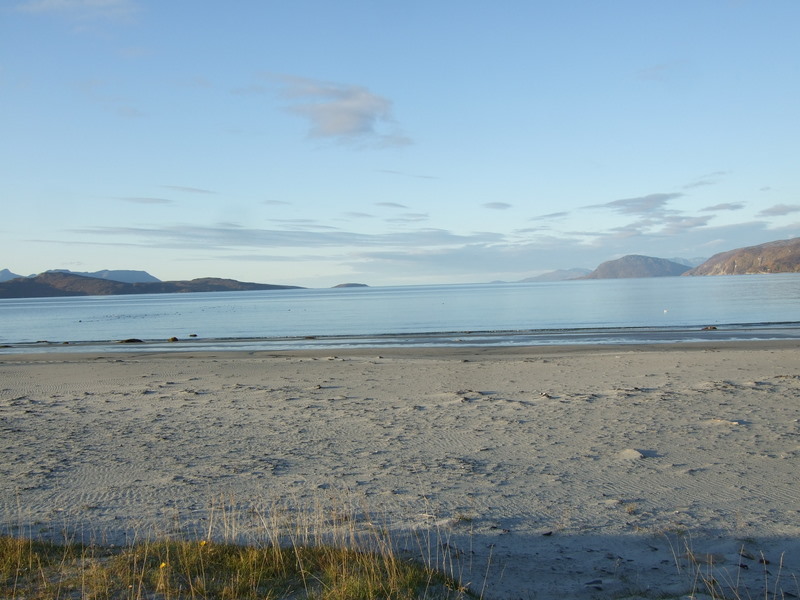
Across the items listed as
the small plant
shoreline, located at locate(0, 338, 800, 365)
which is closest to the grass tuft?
the small plant

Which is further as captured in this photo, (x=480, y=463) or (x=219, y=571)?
(x=480, y=463)

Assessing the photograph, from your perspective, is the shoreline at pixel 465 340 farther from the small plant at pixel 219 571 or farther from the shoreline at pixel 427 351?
the small plant at pixel 219 571

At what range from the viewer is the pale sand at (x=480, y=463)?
252 inches

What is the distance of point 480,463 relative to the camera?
31.4 ft

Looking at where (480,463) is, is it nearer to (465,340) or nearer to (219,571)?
(219,571)

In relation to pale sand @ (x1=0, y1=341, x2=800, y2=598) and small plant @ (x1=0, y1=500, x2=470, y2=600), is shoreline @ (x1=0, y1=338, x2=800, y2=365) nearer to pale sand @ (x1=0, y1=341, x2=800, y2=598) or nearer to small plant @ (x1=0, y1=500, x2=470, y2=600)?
pale sand @ (x1=0, y1=341, x2=800, y2=598)

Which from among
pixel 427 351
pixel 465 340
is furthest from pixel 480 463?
pixel 465 340

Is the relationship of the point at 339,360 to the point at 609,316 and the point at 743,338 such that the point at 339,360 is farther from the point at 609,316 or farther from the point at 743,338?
the point at 609,316

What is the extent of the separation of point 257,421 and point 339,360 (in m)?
11.8

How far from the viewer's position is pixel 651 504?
25.1 feet

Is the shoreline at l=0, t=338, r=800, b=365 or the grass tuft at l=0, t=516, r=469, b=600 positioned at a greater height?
the shoreline at l=0, t=338, r=800, b=365

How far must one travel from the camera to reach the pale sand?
6398 mm

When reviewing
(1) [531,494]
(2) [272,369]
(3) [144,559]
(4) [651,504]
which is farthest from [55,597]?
(2) [272,369]

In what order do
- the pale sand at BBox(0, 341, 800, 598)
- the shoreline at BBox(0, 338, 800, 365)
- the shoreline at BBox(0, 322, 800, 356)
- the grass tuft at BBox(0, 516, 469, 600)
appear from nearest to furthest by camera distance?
the grass tuft at BBox(0, 516, 469, 600) → the pale sand at BBox(0, 341, 800, 598) → the shoreline at BBox(0, 338, 800, 365) → the shoreline at BBox(0, 322, 800, 356)
